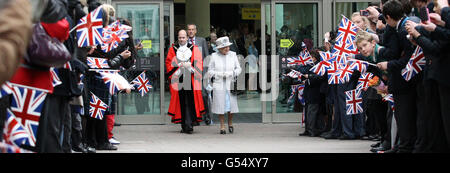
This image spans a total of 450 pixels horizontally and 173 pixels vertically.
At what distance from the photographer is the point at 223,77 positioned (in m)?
13.9

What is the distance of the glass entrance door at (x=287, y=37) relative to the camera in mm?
15750

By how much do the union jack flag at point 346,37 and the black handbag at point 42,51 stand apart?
5902 millimetres

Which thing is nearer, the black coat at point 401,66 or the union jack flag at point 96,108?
the black coat at point 401,66

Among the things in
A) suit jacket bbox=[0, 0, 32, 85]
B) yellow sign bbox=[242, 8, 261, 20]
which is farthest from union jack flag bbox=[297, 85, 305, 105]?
suit jacket bbox=[0, 0, 32, 85]

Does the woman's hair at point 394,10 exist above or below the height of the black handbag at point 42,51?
above

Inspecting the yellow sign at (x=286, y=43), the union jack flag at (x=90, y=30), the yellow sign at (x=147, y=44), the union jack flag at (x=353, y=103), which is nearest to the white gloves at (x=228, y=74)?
the yellow sign at (x=286, y=43)

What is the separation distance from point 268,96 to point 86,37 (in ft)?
28.5

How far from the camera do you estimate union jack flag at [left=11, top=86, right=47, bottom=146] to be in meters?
5.78

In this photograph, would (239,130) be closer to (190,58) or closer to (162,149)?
(190,58)

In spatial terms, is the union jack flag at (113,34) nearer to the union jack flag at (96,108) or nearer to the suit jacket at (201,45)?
the union jack flag at (96,108)

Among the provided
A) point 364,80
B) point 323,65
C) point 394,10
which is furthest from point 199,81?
point 394,10

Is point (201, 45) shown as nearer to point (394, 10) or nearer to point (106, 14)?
point (106, 14)

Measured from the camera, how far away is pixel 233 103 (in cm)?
1392
